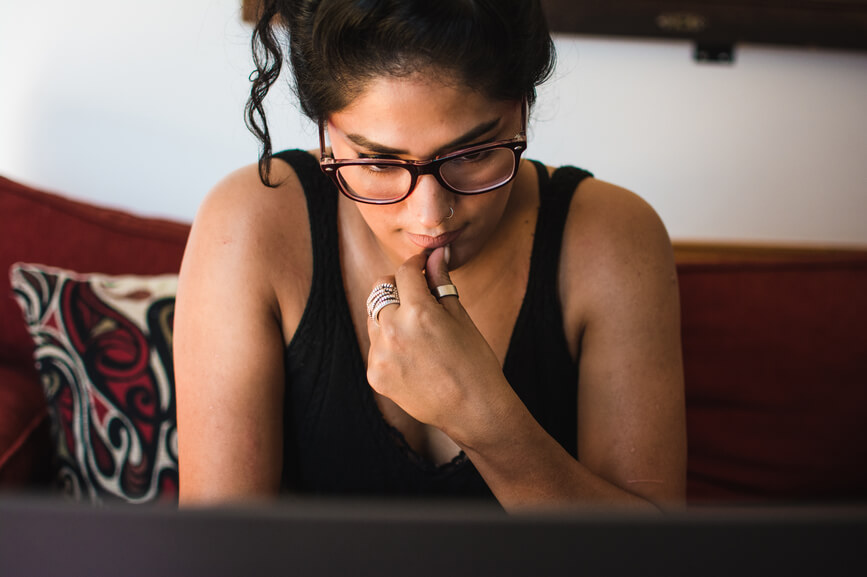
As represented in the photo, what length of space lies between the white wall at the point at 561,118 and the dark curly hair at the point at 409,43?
86 cm

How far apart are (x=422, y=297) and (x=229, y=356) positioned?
32 cm

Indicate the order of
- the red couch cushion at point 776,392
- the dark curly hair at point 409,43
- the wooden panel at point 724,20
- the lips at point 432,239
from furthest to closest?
the wooden panel at point 724,20 < the red couch cushion at point 776,392 < the lips at point 432,239 < the dark curly hair at point 409,43

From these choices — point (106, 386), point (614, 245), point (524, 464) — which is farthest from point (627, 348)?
point (106, 386)

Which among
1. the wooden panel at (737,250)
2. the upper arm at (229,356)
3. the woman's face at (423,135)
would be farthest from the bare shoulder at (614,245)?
the wooden panel at (737,250)

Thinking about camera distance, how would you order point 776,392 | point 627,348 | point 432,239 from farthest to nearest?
point 776,392, point 627,348, point 432,239

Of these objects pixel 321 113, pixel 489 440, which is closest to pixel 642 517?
pixel 489 440

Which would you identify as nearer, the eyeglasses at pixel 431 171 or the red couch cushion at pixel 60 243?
the eyeglasses at pixel 431 171

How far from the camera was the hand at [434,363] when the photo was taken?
820 mm

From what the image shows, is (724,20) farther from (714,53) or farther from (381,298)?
(381,298)

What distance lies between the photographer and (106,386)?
1400 mm

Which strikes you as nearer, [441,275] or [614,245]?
[441,275]

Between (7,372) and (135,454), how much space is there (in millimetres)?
383

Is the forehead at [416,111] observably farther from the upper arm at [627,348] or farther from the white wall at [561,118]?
the white wall at [561,118]

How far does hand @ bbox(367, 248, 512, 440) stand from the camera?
82 cm
